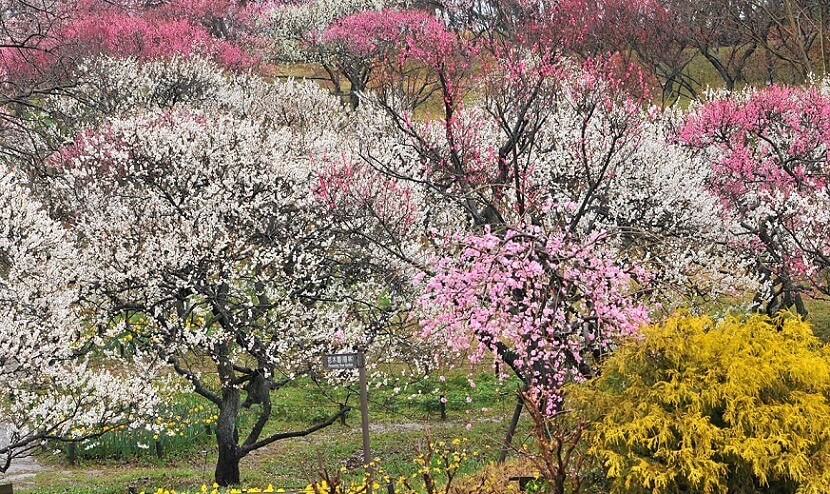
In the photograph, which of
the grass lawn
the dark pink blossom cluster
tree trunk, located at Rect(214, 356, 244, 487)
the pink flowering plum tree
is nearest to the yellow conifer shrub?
the grass lawn

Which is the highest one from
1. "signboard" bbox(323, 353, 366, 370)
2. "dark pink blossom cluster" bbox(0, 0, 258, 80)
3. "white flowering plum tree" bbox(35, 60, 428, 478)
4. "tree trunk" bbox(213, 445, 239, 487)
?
"dark pink blossom cluster" bbox(0, 0, 258, 80)

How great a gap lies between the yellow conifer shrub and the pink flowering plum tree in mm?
6304

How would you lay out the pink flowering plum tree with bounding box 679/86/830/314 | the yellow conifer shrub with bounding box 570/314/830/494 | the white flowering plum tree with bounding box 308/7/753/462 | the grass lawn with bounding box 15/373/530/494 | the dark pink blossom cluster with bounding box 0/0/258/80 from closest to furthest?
the yellow conifer shrub with bounding box 570/314/830/494 < the white flowering plum tree with bounding box 308/7/753/462 < the grass lawn with bounding box 15/373/530/494 < the pink flowering plum tree with bounding box 679/86/830/314 < the dark pink blossom cluster with bounding box 0/0/258/80

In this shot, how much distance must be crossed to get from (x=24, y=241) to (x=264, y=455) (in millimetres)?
5904

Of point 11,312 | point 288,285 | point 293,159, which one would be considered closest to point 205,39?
point 293,159

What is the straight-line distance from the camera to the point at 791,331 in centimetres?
702

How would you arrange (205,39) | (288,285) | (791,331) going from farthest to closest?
(205,39)
(288,285)
(791,331)

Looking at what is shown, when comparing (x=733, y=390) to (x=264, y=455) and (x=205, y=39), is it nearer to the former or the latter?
(x=264, y=455)

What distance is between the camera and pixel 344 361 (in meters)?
9.91

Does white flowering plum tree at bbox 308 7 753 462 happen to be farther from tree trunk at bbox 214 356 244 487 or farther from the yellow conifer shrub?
tree trunk at bbox 214 356 244 487

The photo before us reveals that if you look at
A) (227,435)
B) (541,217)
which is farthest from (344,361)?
(227,435)

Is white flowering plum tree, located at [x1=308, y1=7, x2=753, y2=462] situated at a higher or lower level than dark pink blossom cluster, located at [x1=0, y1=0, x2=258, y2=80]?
lower

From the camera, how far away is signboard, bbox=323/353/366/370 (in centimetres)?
988

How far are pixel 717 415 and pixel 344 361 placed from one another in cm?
467
